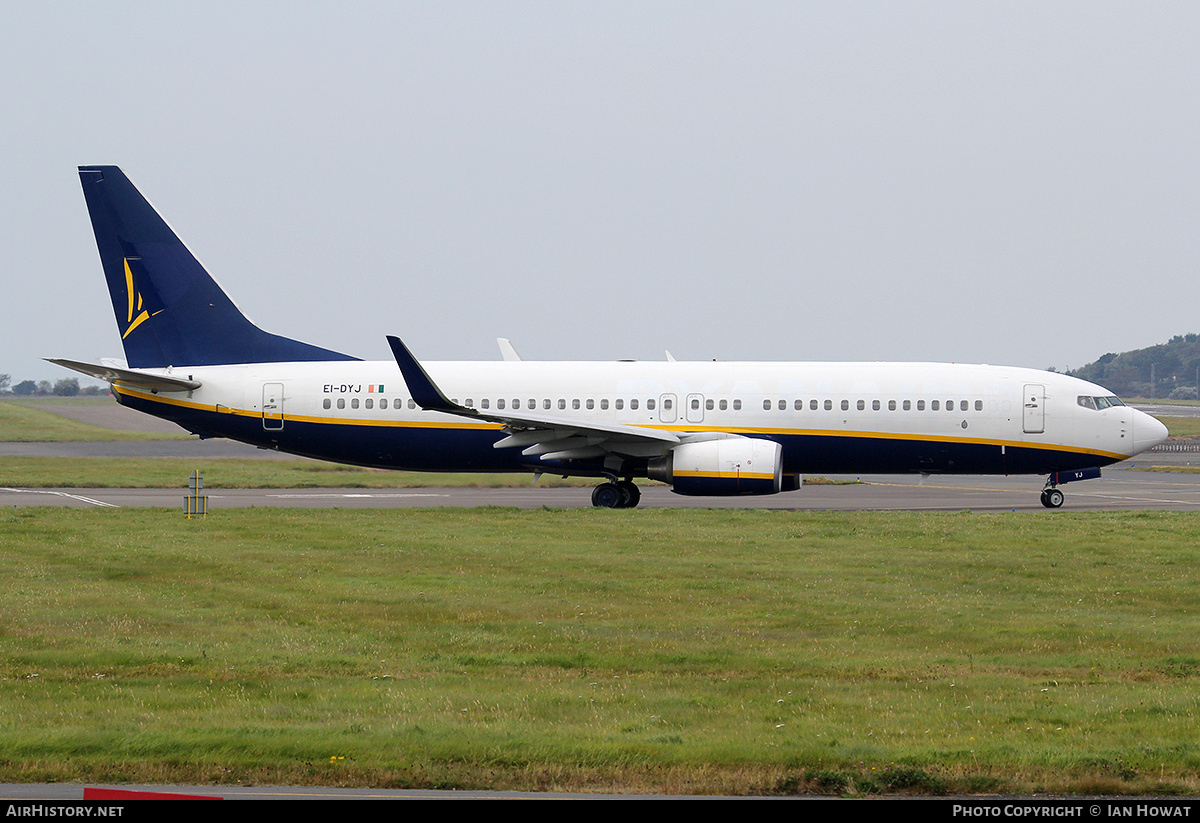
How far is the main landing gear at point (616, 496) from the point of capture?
3266 centimetres

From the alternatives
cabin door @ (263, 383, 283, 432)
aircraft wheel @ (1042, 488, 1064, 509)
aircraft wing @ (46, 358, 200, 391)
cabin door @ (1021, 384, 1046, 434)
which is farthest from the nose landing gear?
aircraft wing @ (46, 358, 200, 391)

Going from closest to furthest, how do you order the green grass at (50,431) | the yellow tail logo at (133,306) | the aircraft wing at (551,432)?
the aircraft wing at (551,432) < the yellow tail logo at (133,306) < the green grass at (50,431)

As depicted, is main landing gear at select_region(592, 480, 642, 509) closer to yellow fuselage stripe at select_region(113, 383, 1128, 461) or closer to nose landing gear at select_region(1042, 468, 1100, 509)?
yellow fuselage stripe at select_region(113, 383, 1128, 461)

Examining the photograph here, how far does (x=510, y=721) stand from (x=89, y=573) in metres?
11.3

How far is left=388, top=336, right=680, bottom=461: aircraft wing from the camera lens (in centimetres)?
2966

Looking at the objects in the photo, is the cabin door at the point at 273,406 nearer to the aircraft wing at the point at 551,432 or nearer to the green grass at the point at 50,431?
the aircraft wing at the point at 551,432

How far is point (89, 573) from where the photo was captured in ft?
63.8

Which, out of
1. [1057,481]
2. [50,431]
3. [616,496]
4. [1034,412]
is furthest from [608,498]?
[50,431]

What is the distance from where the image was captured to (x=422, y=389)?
29.8 metres

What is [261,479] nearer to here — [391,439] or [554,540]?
[391,439]

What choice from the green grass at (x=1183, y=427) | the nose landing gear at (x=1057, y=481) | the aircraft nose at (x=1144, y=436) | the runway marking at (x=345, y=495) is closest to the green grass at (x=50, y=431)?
the runway marking at (x=345, y=495)

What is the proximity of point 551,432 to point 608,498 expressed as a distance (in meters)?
2.44

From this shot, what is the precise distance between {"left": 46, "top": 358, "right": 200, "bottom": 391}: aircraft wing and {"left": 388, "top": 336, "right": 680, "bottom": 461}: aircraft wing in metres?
7.23

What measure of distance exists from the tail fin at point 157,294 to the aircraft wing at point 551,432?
6.40m
